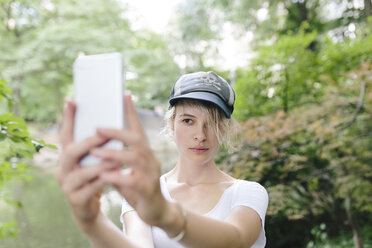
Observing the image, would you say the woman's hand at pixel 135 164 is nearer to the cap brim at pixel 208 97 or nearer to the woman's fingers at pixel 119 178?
the woman's fingers at pixel 119 178

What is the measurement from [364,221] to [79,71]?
5.48 meters

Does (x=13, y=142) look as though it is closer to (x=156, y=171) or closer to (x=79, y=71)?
(x=79, y=71)

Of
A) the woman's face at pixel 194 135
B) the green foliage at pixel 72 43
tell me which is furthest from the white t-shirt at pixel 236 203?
the green foliage at pixel 72 43

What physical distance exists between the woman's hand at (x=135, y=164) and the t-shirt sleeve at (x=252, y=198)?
0.58 metres

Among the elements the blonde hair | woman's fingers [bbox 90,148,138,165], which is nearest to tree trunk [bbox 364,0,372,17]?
the blonde hair

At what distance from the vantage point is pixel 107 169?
0.72 meters

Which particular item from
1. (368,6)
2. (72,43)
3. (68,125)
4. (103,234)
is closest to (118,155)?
(68,125)

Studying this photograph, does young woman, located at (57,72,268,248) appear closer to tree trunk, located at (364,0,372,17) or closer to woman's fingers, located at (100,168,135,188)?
woman's fingers, located at (100,168,135,188)

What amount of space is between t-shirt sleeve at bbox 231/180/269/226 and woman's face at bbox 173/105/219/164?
197 mm

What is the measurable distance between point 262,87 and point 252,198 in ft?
13.2

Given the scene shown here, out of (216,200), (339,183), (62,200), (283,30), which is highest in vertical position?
(283,30)

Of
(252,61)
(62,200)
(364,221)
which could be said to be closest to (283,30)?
(252,61)

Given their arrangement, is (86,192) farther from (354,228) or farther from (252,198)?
(354,228)

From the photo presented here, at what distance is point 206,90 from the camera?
4.50 ft
